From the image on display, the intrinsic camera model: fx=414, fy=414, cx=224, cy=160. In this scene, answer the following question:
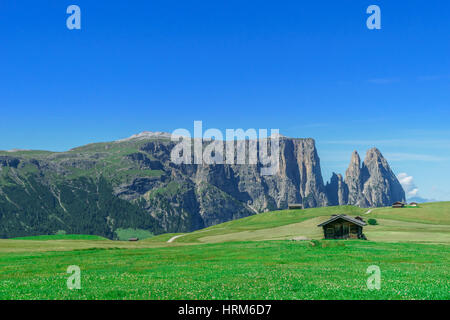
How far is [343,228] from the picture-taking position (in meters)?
100

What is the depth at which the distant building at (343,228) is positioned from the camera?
3873 inches

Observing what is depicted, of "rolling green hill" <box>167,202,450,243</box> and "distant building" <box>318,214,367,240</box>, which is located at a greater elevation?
"distant building" <box>318,214,367,240</box>

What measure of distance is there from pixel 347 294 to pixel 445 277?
1454 centimetres

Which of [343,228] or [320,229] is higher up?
[343,228]

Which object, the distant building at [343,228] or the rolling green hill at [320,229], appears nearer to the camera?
the distant building at [343,228]

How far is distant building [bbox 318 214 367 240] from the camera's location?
323 feet

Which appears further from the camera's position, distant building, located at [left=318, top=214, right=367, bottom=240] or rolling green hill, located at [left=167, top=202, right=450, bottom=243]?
rolling green hill, located at [left=167, top=202, right=450, bottom=243]

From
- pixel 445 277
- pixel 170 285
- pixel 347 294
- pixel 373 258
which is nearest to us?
pixel 347 294

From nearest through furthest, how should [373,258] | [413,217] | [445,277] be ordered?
[445,277], [373,258], [413,217]

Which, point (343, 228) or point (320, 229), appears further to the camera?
point (320, 229)
